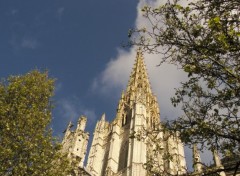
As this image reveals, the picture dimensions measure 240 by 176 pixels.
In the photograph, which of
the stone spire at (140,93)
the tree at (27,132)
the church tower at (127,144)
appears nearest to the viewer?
the tree at (27,132)

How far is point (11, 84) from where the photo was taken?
A: 11.6 meters

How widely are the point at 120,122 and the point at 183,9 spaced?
32.9m

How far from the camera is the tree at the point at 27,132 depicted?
9529mm

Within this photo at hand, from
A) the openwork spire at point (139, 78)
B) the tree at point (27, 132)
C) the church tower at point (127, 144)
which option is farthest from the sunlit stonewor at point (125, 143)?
the tree at point (27, 132)

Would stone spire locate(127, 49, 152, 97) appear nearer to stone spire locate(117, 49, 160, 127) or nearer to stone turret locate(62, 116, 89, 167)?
stone spire locate(117, 49, 160, 127)

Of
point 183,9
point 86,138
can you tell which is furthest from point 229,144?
point 86,138

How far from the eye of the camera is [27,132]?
1043 cm

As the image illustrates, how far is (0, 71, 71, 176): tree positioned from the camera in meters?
9.53

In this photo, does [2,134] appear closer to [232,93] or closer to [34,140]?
[34,140]

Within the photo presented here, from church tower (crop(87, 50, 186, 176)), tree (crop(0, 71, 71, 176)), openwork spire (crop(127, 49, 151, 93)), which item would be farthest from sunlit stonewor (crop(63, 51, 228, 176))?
tree (crop(0, 71, 71, 176))

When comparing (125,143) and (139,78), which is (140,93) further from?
(139,78)

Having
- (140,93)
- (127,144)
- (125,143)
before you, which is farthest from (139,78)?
(127,144)

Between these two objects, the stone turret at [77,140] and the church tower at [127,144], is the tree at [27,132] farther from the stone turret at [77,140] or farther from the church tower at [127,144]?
the church tower at [127,144]

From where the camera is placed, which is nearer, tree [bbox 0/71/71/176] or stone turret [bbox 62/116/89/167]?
tree [bbox 0/71/71/176]
